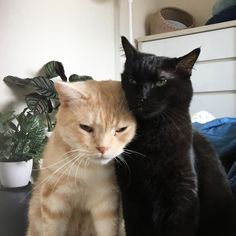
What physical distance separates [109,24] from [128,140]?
1.74 metres

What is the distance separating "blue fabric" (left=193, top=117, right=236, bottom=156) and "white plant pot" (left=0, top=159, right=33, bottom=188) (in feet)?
2.45

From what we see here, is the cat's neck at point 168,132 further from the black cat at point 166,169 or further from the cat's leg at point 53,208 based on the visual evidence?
the cat's leg at point 53,208

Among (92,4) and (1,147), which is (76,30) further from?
(1,147)

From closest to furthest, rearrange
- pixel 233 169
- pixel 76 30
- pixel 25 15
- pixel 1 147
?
1. pixel 233 169
2. pixel 1 147
3. pixel 25 15
4. pixel 76 30

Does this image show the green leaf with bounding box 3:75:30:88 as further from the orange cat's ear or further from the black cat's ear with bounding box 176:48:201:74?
the black cat's ear with bounding box 176:48:201:74

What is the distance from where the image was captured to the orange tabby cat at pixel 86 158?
770 millimetres

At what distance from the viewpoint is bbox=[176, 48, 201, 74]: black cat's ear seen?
71 cm

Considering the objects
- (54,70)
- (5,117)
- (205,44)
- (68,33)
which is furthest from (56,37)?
(205,44)

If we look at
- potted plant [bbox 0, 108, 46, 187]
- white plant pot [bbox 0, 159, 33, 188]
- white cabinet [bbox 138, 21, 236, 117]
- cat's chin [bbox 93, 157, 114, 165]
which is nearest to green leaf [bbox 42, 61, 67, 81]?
potted plant [bbox 0, 108, 46, 187]

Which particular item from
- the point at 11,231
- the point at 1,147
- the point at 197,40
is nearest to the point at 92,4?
the point at 197,40

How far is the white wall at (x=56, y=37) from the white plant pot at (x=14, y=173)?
0.37 m

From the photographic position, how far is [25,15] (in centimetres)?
168

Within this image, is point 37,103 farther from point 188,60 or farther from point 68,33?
point 188,60

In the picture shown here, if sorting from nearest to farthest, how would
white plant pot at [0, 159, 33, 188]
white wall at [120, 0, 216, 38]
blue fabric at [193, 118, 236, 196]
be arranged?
blue fabric at [193, 118, 236, 196], white plant pot at [0, 159, 33, 188], white wall at [120, 0, 216, 38]
